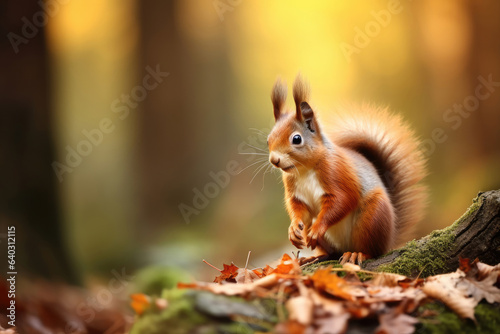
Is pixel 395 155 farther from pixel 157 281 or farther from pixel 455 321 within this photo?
pixel 157 281

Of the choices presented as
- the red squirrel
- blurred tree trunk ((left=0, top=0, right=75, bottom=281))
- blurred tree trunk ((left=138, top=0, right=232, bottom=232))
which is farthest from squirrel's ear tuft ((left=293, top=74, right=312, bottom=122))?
blurred tree trunk ((left=138, top=0, right=232, bottom=232))

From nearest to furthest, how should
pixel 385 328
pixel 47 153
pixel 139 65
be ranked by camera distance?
1. pixel 385 328
2. pixel 47 153
3. pixel 139 65

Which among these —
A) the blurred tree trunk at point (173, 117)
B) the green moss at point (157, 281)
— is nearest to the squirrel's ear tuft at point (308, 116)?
the green moss at point (157, 281)

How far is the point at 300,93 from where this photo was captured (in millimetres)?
1481

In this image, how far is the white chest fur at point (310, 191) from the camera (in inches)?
58.9

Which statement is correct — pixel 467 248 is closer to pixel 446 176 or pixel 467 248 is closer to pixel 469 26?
pixel 446 176

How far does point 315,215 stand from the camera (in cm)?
155

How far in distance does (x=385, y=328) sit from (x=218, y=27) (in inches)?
134

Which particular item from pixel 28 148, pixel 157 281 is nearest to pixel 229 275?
pixel 157 281

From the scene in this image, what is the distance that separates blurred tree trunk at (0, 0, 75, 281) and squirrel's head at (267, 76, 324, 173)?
1.50 meters

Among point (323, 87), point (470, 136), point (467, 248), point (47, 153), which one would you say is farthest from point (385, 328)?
point (470, 136)

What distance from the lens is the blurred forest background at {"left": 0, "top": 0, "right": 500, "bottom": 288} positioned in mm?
3477

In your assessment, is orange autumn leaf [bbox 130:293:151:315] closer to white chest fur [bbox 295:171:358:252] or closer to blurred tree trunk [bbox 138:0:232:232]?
white chest fur [bbox 295:171:358:252]

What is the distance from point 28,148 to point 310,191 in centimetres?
166
